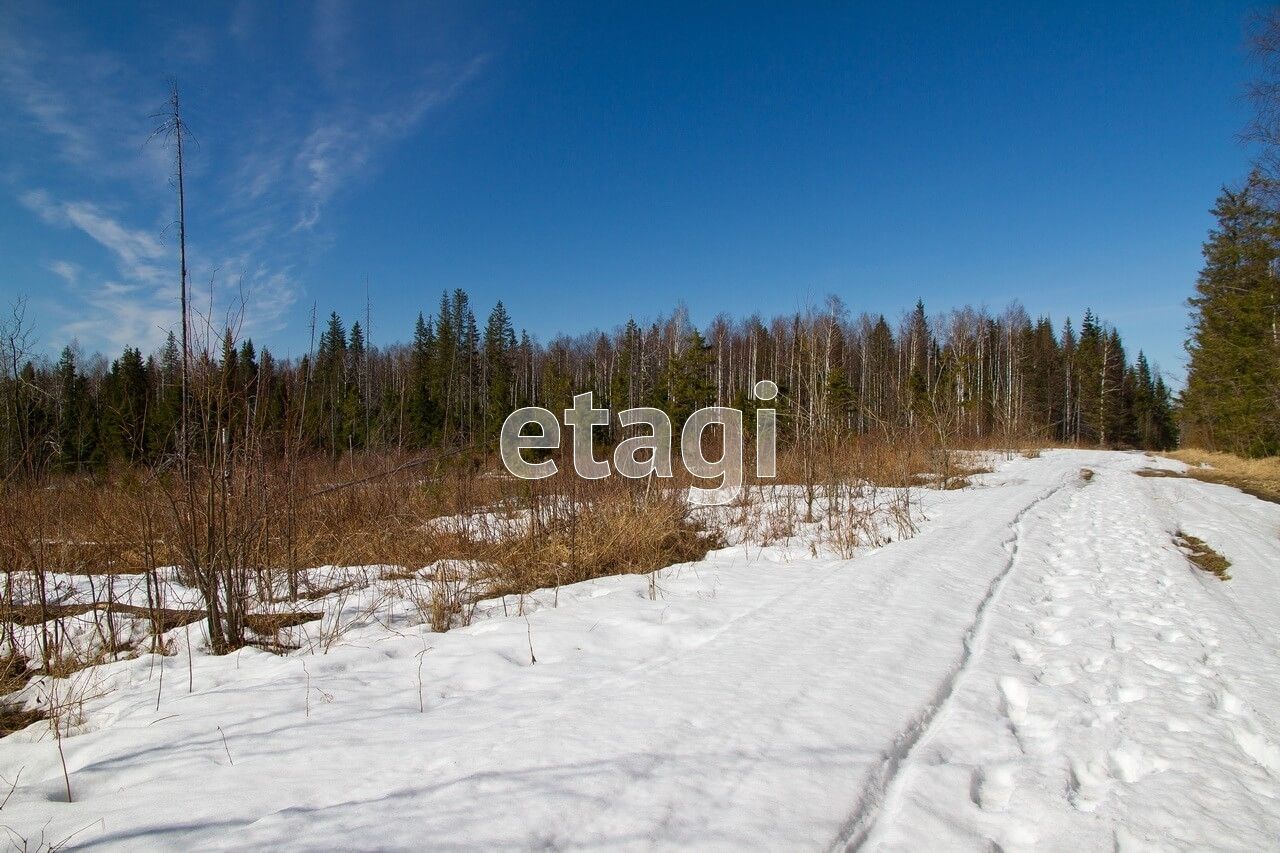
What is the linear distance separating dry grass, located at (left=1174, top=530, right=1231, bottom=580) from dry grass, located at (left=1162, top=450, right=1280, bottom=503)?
22.3ft

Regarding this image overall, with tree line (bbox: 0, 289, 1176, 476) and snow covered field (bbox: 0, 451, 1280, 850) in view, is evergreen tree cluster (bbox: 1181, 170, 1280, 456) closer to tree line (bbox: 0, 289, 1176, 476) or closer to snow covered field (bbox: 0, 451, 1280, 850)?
tree line (bbox: 0, 289, 1176, 476)

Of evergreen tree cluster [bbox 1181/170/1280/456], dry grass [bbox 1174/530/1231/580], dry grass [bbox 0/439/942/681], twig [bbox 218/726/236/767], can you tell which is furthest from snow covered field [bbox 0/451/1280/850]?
evergreen tree cluster [bbox 1181/170/1280/456]

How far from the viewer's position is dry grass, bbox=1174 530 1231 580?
5.56 m

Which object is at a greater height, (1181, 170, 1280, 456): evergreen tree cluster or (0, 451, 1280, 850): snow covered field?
(1181, 170, 1280, 456): evergreen tree cluster

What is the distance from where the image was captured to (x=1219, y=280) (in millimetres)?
24156

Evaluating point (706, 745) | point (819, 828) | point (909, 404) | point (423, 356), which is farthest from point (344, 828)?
point (423, 356)

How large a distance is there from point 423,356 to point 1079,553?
151 feet

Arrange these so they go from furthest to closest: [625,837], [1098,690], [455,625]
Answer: [455,625] < [1098,690] < [625,837]

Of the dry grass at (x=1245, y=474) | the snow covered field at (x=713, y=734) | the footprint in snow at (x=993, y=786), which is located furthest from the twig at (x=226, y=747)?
the dry grass at (x=1245, y=474)

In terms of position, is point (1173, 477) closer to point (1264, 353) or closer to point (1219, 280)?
point (1264, 353)

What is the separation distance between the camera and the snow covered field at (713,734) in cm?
167
